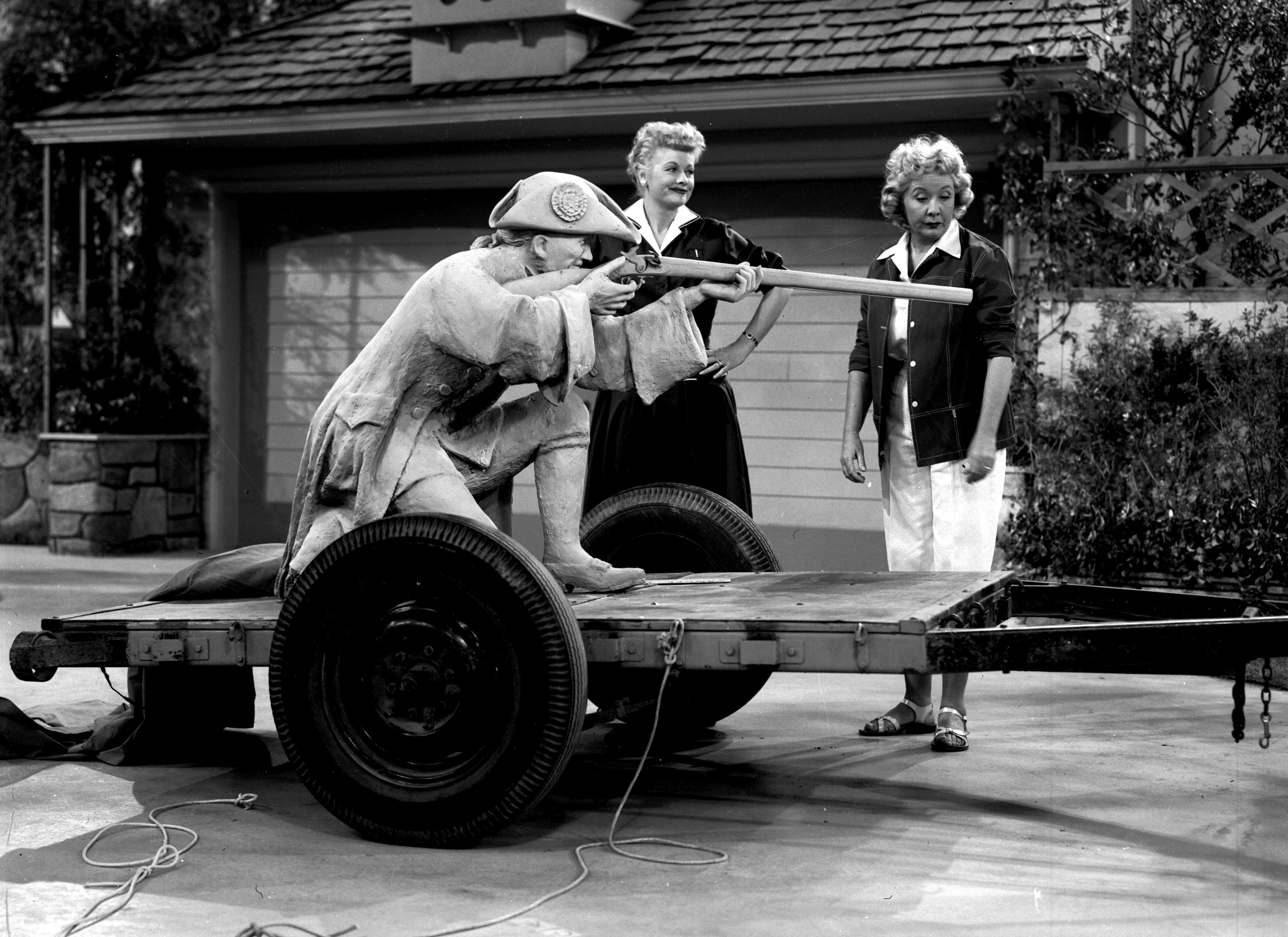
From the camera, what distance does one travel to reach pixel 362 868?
3.88 m

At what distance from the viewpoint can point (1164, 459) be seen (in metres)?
7.73

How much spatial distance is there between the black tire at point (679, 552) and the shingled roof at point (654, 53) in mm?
4183

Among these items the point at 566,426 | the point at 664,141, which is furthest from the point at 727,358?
the point at 566,426

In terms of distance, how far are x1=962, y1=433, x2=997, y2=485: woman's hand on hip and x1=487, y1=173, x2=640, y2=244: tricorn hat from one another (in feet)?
4.67

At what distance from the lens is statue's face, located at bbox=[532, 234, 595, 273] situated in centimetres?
446

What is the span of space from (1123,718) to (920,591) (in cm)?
182

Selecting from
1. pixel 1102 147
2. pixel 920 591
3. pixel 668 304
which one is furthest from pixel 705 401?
pixel 1102 147

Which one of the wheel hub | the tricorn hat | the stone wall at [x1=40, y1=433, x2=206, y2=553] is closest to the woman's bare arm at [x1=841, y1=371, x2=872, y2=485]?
the tricorn hat

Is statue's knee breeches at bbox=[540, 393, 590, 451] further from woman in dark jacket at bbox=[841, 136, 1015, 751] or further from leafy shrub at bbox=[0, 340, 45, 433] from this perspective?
leafy shrub at bbox=[0, 340, 45, 433]

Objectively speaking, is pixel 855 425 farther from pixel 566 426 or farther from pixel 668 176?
pixel 566 426

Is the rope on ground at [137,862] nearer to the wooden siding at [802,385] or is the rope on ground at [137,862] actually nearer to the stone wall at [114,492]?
the wooden siding at [802,385]

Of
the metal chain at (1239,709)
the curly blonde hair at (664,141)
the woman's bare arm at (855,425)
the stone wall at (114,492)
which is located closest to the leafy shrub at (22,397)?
the stone wall at (114,492)

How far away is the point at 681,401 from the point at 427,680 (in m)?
2.08

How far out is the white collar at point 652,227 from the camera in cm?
569
